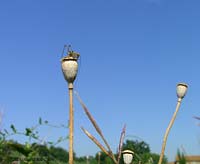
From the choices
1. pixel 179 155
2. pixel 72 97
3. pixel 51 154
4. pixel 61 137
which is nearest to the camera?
pixel 51 154

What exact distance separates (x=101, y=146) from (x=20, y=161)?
0.50 meters

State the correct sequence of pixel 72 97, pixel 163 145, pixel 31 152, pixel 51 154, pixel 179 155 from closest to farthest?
pixel 31 152 → pixel 51 154 → pixel 72 97 → pixel 179 155 → pixel 163 145

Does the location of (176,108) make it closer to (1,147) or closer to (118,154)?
(118,154)

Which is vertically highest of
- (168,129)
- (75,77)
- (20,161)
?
(75,77)

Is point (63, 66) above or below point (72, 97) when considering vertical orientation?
above

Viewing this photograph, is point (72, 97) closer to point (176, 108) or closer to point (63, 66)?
point (63, 66)

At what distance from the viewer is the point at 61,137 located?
2.31 metres

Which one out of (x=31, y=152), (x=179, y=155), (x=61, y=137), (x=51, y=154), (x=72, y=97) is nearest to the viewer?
(x=31, y=152)

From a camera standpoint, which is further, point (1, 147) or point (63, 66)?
point (63, 66)

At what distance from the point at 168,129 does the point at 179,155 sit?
1.24 ft

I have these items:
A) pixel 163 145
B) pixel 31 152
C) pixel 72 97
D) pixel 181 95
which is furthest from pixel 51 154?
pixel 181 95

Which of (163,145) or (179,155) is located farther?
(163,145)

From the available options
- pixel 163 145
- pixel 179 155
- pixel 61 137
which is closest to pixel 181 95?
pixel 163 145

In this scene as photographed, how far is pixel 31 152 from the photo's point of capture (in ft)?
6.52
